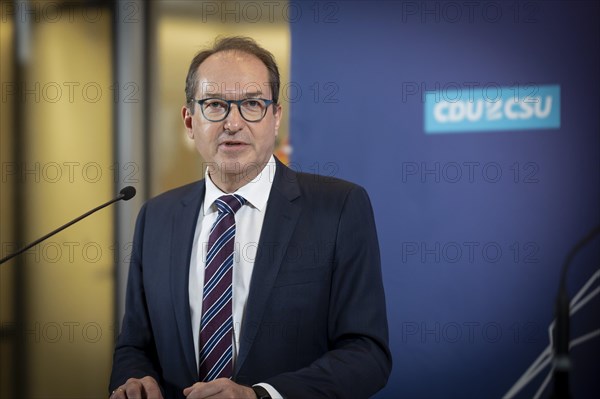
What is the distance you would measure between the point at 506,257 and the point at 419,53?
89 cm

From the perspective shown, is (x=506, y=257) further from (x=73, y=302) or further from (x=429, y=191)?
(x=73, y=302)

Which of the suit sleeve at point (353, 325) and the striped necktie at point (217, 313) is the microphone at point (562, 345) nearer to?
the suit sleeve at point (353, 325)

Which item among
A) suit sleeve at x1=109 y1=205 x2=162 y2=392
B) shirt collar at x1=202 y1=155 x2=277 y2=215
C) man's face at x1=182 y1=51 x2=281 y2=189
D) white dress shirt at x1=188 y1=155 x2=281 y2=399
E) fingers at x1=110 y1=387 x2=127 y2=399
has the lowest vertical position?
fingers at x1=110 y1=387 x2=127 y2=399

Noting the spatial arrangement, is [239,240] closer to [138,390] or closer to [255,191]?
[255,191]

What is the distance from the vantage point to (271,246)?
1954 mm

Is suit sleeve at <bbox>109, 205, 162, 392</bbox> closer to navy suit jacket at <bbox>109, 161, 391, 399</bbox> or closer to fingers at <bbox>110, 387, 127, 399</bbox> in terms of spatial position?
navy suit jacket at <bbox>109, 161, 391, 399</bbox>

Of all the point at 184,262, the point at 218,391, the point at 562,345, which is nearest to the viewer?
the point at 562,345

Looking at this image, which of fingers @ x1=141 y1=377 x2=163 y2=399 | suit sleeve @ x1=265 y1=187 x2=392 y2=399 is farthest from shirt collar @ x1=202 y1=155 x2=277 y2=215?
fingers @ x1=141 y1=377 x2=163 y2=399

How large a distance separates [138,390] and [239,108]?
824mm

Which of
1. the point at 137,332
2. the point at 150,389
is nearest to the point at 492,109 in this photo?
the point at 137,332

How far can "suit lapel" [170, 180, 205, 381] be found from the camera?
75.8 inches

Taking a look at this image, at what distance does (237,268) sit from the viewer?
197cm

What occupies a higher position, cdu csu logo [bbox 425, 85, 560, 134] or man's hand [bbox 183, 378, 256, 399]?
cdu csu logo [bbox 425, 85, 560, 134]

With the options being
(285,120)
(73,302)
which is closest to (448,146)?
(285,120)
